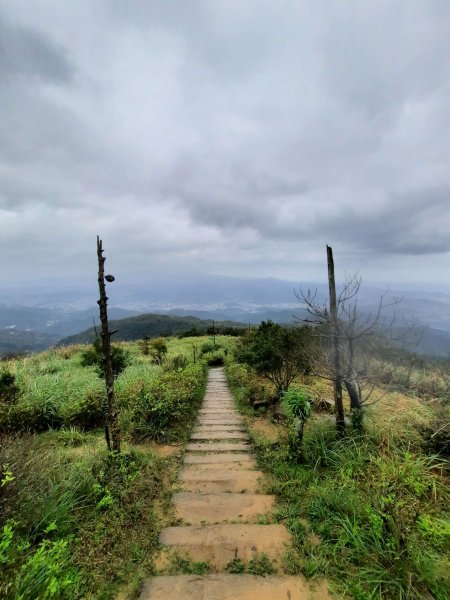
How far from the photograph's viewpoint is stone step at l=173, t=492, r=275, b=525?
3.86m

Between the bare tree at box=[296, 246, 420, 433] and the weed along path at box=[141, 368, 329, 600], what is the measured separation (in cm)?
212

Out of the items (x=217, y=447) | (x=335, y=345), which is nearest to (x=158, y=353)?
(x=217, y=447)

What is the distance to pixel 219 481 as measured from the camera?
185 inches

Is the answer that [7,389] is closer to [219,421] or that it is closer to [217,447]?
[219,421]

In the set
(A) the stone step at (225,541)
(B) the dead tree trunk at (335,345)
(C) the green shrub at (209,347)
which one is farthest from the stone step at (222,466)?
(C) the green shrub at (209,347)

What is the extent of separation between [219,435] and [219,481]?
1.90 m

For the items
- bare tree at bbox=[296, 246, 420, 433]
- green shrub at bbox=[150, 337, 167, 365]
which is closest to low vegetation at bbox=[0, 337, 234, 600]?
bare tree at bbox=[296, 246, 420, 433]

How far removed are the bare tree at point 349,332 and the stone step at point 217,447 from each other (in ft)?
6.20

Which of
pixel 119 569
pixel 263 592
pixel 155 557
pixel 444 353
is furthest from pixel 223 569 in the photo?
pixel 444 353

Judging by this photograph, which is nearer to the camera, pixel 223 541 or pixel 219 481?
pixel 223 541

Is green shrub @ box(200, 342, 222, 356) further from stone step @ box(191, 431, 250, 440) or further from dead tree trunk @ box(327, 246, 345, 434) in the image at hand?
dead tree trunk @ box(327, 246, 345, 434)

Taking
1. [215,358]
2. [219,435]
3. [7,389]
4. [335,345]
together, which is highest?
[335,345]

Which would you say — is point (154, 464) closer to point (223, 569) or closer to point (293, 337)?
point (223, 569)

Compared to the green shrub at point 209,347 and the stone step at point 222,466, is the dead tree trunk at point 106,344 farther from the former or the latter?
the green shrub at point 209,347
